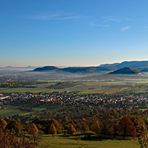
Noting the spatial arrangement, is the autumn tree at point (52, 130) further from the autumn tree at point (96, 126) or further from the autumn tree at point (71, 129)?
the autumn tree at point (96, 126)

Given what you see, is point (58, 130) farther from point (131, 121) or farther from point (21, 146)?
point (21, 146)

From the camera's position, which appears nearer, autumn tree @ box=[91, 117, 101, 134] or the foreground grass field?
the foreground grass field

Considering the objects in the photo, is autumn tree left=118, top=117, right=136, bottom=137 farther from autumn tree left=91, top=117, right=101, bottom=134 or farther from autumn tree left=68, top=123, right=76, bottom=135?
autumn tree left=68, top=123, right=76, bottom=135

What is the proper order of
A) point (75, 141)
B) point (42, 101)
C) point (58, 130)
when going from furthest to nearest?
point (42, 101) → point (58, 130) → point (75, 141)

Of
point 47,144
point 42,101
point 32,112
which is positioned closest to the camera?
point 47,144

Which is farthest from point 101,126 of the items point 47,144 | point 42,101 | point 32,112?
point 42,101

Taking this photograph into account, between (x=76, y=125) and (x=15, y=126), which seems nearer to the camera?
(x=15, y=126)

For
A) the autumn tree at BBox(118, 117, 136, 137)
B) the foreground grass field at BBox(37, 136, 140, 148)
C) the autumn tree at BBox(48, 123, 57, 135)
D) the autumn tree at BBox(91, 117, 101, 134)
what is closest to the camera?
the foreground grass field at BBox(37, 136, 140, 148)

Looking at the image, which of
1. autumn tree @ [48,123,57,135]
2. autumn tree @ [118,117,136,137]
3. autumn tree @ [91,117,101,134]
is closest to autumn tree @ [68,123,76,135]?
autumn tree @ [48,123,57,135]

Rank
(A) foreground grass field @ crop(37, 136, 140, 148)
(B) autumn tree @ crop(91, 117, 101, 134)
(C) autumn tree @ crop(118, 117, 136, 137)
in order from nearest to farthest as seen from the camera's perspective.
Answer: (A) foreground grass field @ crop(37, 136, 140, 148) < (C) autumn tree @ crop(118, 117, 136, 137) < (B) autumn tree @ crop(91, 117, 101, 134)
